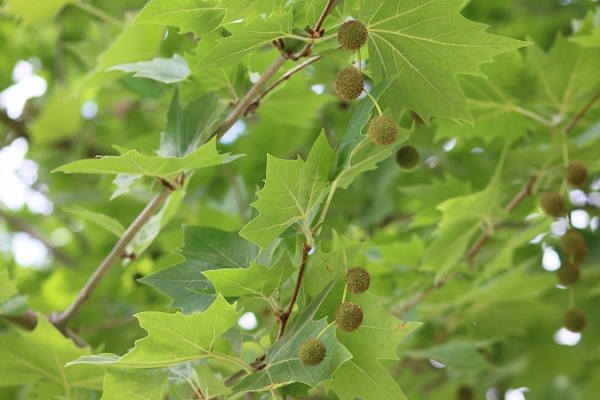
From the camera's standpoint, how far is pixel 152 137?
3.21 m

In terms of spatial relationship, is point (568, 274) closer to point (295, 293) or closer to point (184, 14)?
point (295, 293)

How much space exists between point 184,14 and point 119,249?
663mm

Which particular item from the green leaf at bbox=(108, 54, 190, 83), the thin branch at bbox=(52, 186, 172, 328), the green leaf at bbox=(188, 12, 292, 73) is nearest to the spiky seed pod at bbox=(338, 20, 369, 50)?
the green leaf at bbox=(188, 12, 292, 73)

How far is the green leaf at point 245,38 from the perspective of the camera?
1.62 metres

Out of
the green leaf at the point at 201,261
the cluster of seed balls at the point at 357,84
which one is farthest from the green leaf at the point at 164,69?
the cluster of seed balls at the point at 357,84

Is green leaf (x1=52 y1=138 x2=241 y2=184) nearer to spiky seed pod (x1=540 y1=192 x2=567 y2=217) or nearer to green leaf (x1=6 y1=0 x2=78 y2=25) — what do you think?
spiky seed pod (x1=540 y1=192 x2=567 y2=217)

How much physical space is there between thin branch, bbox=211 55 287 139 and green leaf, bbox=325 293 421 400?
55 centimetres

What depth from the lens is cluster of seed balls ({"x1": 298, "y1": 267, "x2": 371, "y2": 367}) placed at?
59.8 inches

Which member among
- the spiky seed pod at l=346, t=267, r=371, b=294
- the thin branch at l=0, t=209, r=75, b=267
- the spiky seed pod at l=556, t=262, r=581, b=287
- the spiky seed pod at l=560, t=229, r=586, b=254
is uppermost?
the spiky seed pod at l=346, t=267, r=371, b=294

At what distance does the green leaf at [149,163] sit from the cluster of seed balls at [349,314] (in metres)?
0.38

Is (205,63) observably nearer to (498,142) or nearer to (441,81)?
(441,81)

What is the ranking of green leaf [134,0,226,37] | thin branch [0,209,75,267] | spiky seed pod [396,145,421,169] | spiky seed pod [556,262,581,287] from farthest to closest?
thin branch [0,209,75,267]
spiky seed pod [556,262,581,287]
spiky seed pod [396,145,421,169]
green leaf [134,0,226,37]

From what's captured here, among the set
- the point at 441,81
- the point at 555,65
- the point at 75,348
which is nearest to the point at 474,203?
the point at 555,65

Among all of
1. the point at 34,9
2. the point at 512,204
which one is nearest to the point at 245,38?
the point at 512,204
